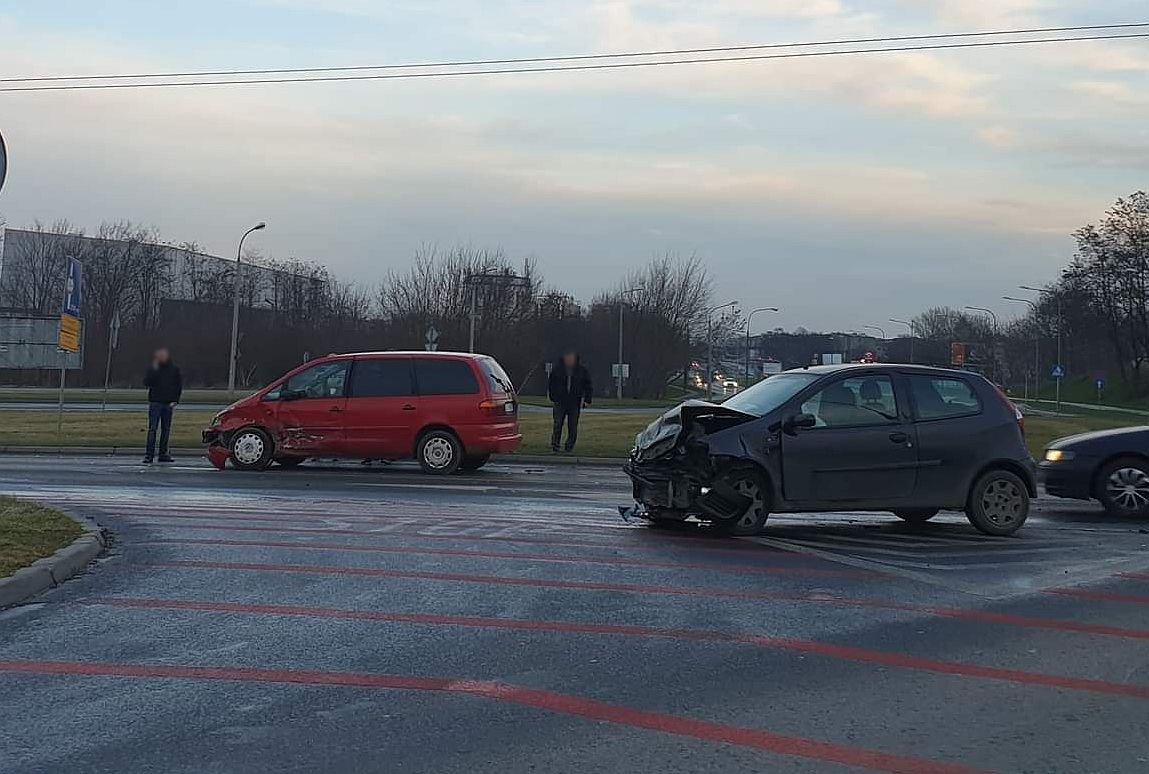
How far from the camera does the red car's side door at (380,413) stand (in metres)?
16.8

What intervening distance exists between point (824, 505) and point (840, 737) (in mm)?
5927

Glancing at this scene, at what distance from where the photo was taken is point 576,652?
243 inches

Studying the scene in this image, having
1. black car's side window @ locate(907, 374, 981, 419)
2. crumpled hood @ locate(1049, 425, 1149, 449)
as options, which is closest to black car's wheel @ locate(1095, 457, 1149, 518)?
crumpled hood @ locate(1049, 425, 1149, 449)

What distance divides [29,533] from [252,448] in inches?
308

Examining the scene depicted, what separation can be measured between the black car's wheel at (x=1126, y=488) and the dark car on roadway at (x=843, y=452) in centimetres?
239

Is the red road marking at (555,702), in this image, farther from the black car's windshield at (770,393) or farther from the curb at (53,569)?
the black car's windshield at (770,393)

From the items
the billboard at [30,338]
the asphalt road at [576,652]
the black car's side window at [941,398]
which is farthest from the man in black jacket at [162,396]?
Result: the billboard at [30,338]

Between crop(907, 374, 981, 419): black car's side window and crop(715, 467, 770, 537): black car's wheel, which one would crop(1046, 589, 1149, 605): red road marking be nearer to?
crop(715, 467, 770, 537): black car's wheel

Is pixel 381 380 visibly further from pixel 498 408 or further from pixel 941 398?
pixel 941 398

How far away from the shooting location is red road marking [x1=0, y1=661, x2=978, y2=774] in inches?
180

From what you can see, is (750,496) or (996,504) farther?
(996,504)

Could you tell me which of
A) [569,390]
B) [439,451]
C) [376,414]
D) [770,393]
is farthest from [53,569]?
[569,390]

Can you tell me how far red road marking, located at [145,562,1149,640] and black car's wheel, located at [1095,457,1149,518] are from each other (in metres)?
6.47

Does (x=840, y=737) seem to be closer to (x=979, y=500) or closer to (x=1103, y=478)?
(x=979, y=500)
